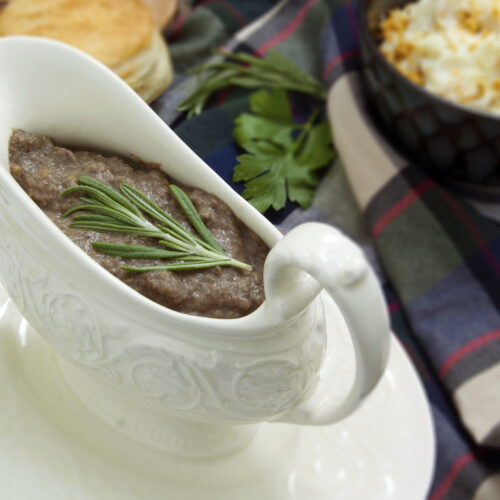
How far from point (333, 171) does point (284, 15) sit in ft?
1.39

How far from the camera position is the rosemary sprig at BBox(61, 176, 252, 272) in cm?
59

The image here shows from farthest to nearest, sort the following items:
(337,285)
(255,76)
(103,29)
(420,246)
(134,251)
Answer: (420,246) < (255,76) < (103,29) < (134,251) < (337,285)

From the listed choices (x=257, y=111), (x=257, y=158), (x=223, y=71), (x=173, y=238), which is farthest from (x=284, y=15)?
(x=173, y=238)

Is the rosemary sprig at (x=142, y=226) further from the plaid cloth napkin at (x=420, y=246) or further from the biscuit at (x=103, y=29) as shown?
the plaid cloth napkin at (x=420, y=246)

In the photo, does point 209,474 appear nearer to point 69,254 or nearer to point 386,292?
point 69,254

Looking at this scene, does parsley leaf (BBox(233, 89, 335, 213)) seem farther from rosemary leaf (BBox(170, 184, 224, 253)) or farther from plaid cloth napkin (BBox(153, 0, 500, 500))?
plaid cloth napkin (BBox(153, 0, 500, 500))

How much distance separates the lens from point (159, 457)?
2.56 ft

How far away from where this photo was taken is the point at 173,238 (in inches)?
23.4

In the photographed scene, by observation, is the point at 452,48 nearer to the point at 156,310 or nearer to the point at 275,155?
the point at 275,155

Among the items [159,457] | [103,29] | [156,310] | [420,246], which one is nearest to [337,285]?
[156,310]

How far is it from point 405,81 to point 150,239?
0.80 m

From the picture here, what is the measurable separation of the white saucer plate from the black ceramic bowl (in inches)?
22.5

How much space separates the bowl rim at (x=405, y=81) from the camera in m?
1.18

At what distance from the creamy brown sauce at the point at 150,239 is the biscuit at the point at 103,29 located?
0.39m
